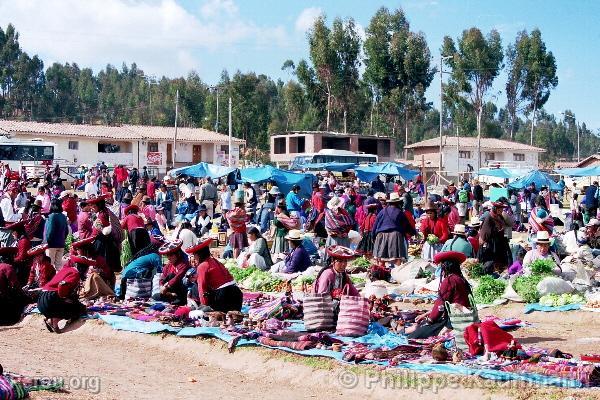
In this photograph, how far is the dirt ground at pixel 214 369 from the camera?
26.8ft

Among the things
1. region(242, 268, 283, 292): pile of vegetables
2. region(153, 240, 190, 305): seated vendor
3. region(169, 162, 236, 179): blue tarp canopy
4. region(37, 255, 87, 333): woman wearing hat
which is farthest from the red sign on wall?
region(37, 255, 87, 333): woman wearing hat

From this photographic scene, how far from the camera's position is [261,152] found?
70.4 metres

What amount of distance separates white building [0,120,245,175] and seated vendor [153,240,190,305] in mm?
35164

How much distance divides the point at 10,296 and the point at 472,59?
57922mm

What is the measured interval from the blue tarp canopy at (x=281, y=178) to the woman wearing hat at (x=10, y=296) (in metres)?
15.4

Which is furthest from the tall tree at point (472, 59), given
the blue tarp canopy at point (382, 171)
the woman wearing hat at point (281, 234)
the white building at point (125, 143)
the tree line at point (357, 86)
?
the woman wearing hat at point (281, 234)

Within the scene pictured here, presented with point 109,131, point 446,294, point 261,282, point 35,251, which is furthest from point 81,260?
point 109,131

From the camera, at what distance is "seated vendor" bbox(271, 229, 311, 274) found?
15.0 metres

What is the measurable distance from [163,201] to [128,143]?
104ft

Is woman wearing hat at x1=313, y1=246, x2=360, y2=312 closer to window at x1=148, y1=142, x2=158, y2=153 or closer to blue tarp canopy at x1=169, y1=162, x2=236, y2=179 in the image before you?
blue tarp canopy at x1=169, y1=162, x2=236, y2=179

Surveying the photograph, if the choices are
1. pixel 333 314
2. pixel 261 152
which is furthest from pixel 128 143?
pixel 333 314

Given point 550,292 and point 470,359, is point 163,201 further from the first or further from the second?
point 470,359

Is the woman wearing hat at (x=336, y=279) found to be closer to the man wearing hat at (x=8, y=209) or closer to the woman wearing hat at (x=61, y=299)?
the woman wearing hat at (x=61, y=299)

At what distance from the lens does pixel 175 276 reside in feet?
40.8
